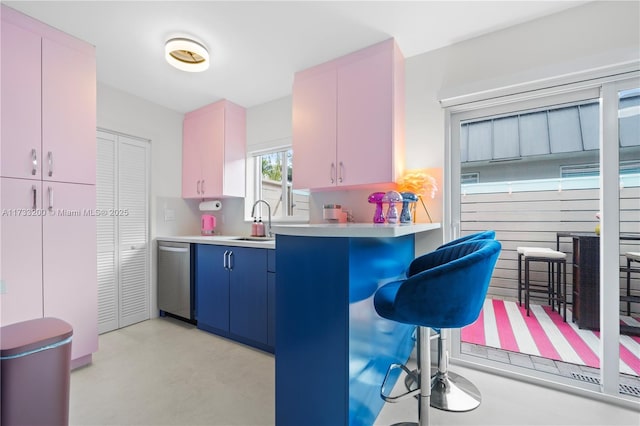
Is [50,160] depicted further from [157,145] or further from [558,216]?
[558,216]

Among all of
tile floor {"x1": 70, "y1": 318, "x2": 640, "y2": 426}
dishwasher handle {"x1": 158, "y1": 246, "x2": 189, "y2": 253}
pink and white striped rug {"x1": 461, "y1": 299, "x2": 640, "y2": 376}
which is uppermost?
dishwasher handle {"x1": 158, "y1": 246, "x2": 189, "y2": 253}

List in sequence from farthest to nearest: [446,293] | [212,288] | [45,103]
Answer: [212,288] → [45,103] → [446,293]

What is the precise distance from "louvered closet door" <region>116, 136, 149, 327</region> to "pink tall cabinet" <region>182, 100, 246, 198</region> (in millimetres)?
482

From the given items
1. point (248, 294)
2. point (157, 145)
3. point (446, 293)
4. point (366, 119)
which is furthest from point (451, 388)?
point (157, 145)

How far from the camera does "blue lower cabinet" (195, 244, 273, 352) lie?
2.35 meters

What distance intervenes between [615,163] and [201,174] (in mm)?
A: 3619

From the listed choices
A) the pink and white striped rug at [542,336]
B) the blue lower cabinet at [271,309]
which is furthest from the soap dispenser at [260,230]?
the pink and white striped rug at [542,336]

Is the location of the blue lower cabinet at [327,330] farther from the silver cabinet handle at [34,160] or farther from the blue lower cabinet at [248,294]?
the silver cabinet handle at [34,160]

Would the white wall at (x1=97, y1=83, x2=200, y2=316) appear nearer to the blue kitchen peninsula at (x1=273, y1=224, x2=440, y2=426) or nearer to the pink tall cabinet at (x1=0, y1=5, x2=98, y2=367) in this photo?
the pink tall cabinet at (x1=0, y1=5, x2=98, y2=367)

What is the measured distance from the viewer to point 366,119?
2182 millimetres

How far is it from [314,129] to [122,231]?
229 cm

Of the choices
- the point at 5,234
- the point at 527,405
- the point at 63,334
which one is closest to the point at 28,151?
the point at 5,234

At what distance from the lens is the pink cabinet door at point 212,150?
10.4ft

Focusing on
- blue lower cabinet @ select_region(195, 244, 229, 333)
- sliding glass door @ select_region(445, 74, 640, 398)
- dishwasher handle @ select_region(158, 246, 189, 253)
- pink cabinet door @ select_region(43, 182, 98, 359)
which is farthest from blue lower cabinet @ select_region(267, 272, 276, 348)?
sliding glass door @ select_region(445, 74, 640, 398)
